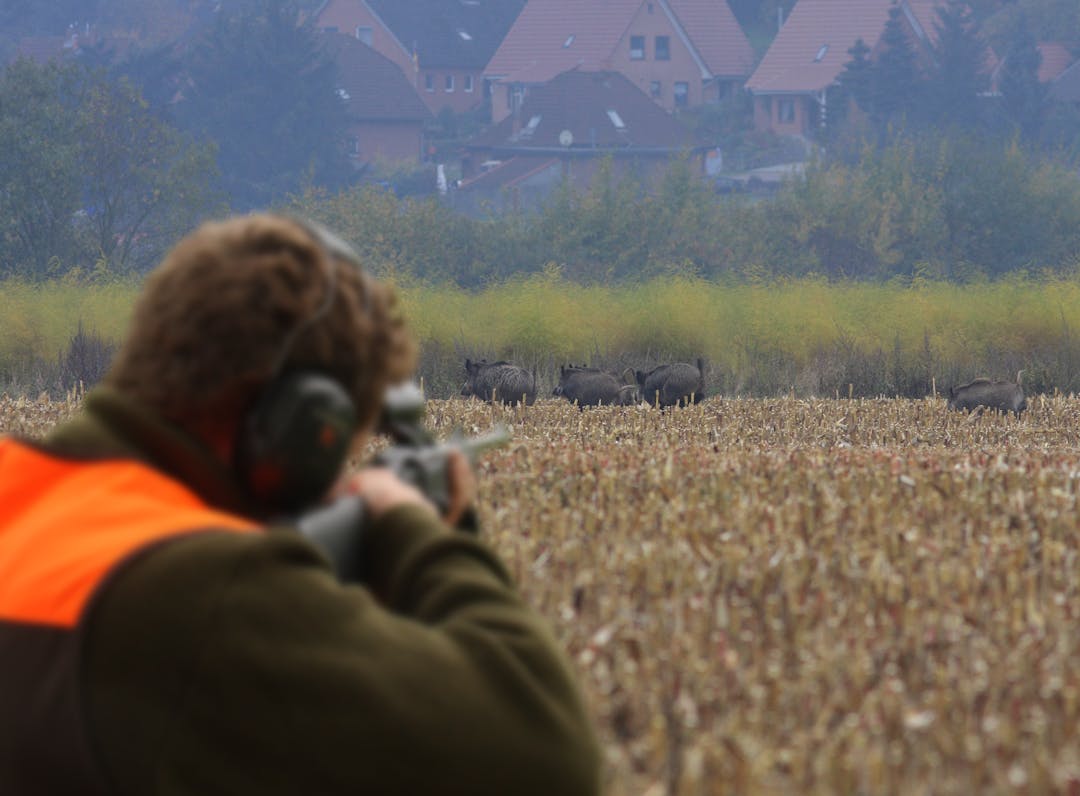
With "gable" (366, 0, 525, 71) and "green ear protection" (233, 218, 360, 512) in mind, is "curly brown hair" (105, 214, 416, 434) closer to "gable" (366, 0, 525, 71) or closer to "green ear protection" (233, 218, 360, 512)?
"green ear protection" (233, 218, 360, 512)

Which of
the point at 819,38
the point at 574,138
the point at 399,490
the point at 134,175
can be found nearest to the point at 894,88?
the point at 574,138

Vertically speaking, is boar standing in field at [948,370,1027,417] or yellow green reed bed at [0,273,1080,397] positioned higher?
boar standing in field at [948,370,1027,417]

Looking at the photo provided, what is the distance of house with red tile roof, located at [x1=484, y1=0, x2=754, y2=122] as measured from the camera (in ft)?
280

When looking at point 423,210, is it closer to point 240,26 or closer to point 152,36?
point 240,26

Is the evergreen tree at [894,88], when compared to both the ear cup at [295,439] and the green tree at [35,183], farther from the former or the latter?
the ear cup at [295,439]

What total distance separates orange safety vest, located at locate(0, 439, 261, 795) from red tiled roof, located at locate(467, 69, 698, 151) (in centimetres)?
6851

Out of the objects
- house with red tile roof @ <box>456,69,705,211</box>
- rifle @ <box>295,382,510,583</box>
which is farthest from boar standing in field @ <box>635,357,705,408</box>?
house with red tile roof @ <box>456,69,705,211</box>

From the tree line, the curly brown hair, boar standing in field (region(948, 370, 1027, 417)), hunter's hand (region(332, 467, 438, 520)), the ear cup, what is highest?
the curly brown hair

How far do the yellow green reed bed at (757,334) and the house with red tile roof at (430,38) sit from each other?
2437 inches

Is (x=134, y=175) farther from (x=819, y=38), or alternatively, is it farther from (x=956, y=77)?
(x=819, y=38)

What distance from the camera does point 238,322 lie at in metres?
2.65

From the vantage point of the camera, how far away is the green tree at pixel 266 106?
6550 centimetres

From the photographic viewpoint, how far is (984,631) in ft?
15.1

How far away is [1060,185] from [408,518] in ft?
157
